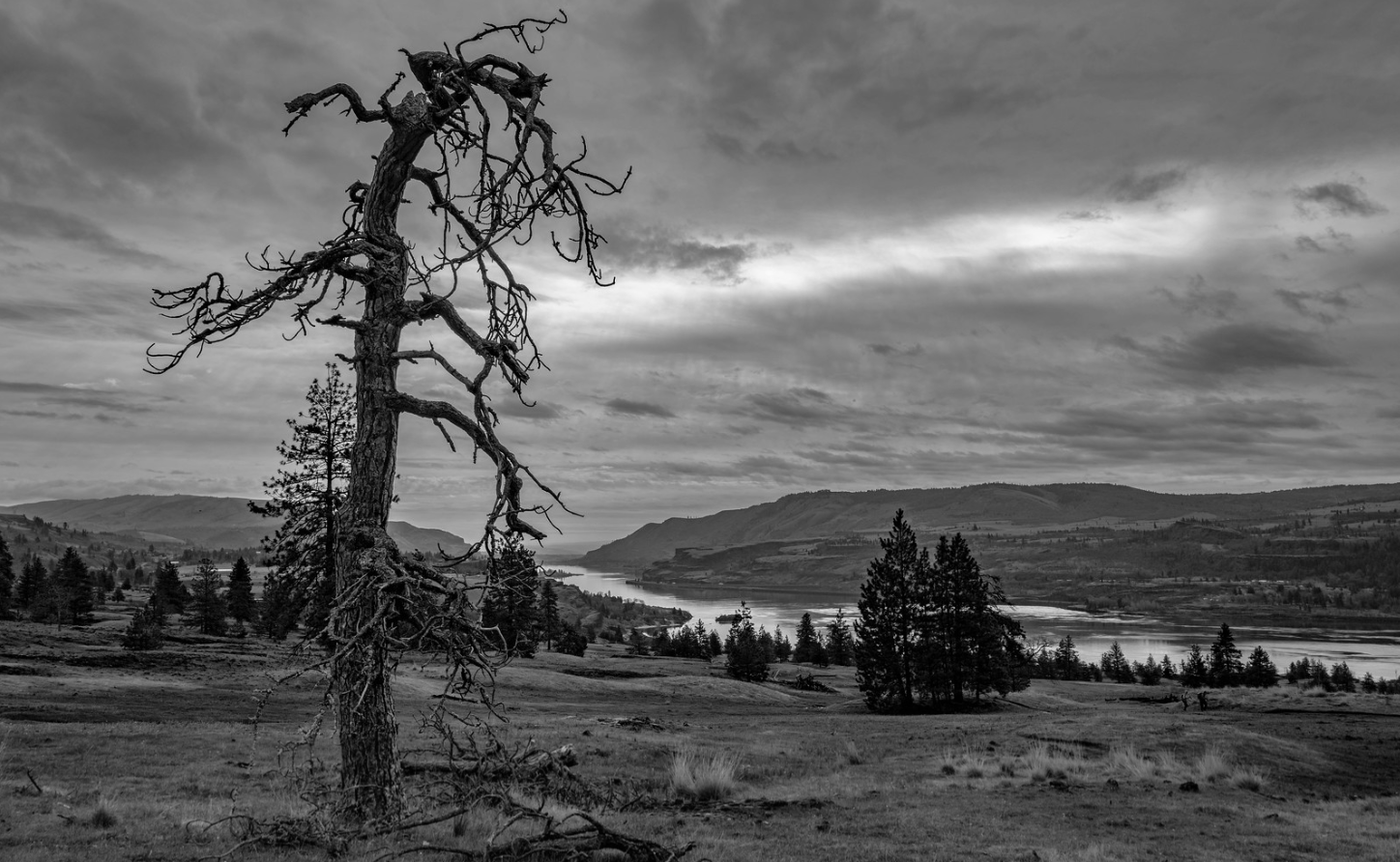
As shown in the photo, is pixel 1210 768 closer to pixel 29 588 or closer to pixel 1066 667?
pixel 1066 667

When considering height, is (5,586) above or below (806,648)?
above

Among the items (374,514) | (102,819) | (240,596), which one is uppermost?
(374,514)

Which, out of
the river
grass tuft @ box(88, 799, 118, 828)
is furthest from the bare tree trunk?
the river

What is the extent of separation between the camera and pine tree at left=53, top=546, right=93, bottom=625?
71125 millimetres

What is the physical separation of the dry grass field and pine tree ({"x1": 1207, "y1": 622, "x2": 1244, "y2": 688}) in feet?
157

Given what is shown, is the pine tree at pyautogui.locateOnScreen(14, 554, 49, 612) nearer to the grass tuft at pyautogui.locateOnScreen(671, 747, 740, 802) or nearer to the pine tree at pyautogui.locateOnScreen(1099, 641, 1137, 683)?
the grass tuft at pyautogui.locateOnScreen(671, 747, 740, 802)

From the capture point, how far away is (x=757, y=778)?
666 inches

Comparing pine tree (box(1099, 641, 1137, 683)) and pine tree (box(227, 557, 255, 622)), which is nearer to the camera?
pine tree (box(227, 557, 255, 622))

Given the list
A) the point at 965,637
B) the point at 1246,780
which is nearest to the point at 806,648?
the point at 965,637

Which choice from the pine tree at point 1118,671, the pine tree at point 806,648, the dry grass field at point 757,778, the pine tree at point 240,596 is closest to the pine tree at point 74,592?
the pine tree at point 240,596

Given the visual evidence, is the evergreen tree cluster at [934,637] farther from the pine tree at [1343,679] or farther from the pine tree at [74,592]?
the pine tree at [74,592]

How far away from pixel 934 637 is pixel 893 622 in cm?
283

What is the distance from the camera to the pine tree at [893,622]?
5438 cm

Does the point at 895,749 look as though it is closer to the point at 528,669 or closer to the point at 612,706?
the point at 612,706
